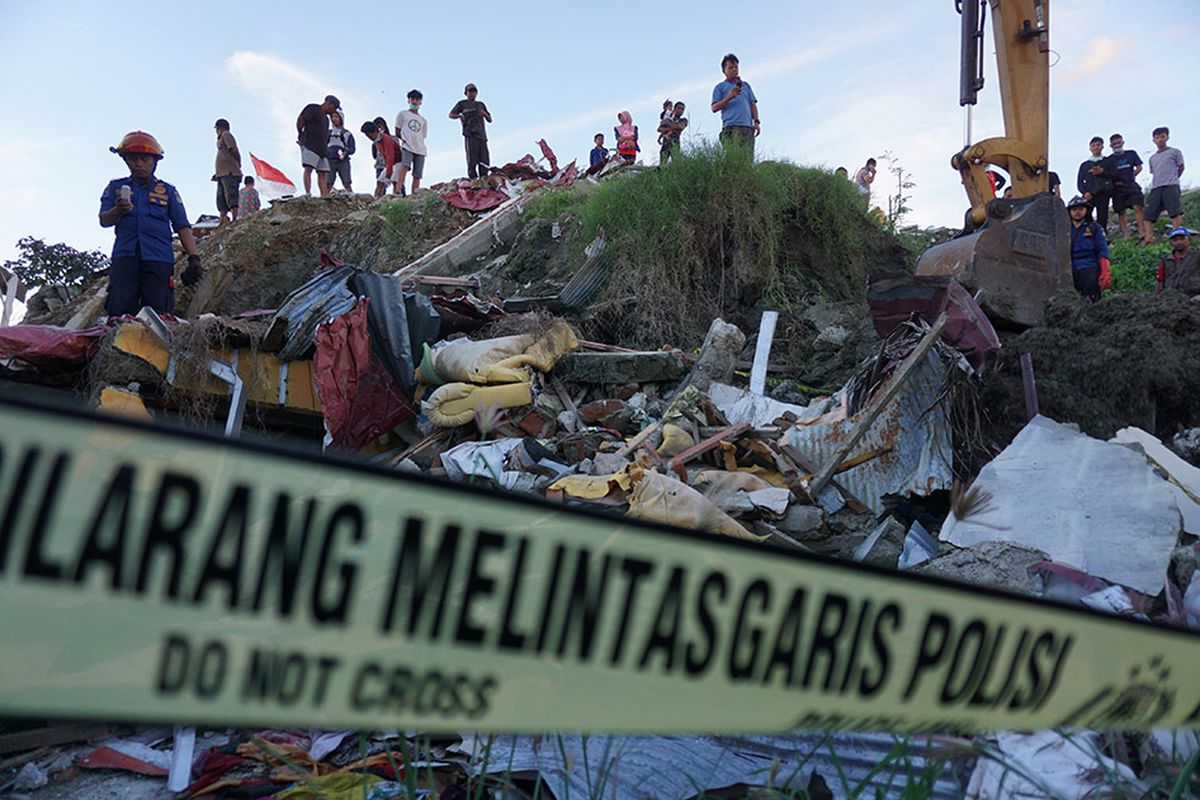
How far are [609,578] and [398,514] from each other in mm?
212

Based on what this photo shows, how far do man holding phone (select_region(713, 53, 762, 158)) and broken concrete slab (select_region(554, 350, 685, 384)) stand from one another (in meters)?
4.19

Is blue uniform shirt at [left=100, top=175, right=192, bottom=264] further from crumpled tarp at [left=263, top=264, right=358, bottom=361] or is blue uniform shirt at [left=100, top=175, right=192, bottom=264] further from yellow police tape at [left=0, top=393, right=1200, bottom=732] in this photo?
yellow police tape at [left=0, top=393, right=1200, bottom=732]

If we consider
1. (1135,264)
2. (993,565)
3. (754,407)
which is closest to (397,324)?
(754,407)

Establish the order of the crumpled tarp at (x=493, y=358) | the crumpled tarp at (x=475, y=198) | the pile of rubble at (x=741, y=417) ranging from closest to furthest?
the pile of rubble at (x=741, y=417)
the crumpled tarp at (x=493, y=358)
the crumpled tarp at (x=475, y=198)

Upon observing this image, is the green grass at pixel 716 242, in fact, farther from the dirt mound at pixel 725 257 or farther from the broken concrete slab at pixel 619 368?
the broken concrete slab at pixel 619 368

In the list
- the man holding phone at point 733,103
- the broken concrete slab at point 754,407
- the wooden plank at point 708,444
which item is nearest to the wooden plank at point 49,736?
the wooden plank at point 708,444

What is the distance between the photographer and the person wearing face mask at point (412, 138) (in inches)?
553

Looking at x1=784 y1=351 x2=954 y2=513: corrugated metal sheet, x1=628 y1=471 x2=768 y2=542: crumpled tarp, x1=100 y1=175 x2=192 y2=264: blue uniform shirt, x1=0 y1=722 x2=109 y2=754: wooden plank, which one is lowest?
x1=0 y1=722 x2=109 y2=754: wooden plank

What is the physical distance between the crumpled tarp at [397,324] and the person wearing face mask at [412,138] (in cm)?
752

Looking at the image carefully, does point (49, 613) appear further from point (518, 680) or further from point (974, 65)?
point (974, 65)

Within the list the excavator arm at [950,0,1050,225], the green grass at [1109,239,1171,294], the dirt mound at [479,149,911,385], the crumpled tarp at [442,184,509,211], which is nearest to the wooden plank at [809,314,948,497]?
the dirt mound at [479,149,911,385]

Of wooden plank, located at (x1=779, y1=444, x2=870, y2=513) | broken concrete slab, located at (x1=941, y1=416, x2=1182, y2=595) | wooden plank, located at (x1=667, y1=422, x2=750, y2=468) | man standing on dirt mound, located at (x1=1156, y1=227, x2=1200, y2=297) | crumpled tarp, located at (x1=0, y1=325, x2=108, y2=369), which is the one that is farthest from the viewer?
man standing on dirt mound, located at (x1=1156, y1=227, x2=1200, y2=297)

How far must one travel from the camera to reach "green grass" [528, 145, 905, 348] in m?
8.80

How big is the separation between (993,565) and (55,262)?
18.2 meters
